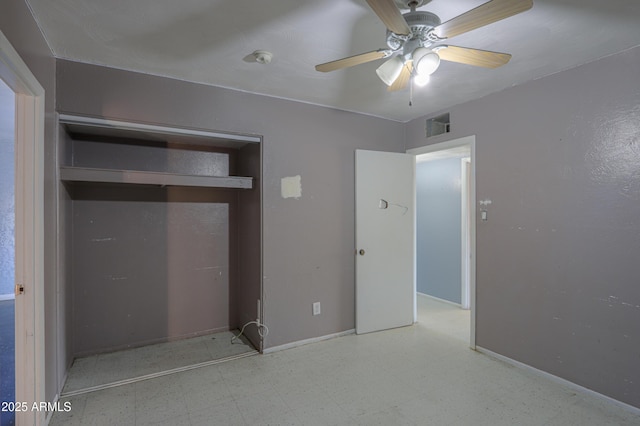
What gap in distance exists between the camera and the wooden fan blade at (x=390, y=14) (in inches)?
48.6

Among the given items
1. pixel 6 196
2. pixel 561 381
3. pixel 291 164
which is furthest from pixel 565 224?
pixel 6 196

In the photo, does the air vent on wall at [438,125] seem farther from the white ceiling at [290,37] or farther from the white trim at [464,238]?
the white trim at [464,238]

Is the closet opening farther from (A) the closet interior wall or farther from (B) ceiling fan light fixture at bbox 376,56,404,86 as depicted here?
(B) ceiling fan light fixture at bbox 376,56,404,86

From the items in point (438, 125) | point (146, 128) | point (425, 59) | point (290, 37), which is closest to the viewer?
point (425, 59)

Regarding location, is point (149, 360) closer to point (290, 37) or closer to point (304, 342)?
point (304, 342)

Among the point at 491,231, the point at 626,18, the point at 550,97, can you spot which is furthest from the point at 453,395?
the point at 626,18

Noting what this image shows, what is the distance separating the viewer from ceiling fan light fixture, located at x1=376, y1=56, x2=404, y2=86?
1733 mm

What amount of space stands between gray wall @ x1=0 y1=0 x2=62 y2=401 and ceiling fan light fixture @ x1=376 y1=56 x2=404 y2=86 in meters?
1.76

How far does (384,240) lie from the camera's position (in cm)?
358

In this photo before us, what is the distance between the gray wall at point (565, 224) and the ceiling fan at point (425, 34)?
1088 millimetres

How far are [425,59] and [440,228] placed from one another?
3.66 metres

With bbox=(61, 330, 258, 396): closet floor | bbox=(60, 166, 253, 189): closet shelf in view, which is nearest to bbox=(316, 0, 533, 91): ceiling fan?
bbox=(60, 166, 253, 189): closet shelf

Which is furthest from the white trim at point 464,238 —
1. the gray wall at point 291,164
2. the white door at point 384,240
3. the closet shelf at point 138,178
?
the closet shelf at point 138,178

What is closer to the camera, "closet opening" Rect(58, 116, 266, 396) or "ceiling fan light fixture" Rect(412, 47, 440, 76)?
"ceiling fan light fixture" Rect(412, 47, 440, 76)
